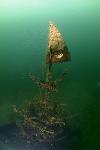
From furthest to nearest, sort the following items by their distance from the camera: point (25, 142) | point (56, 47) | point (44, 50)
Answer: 1. point (44, 50)
2. point (25, 142)
3. point (56, 47)

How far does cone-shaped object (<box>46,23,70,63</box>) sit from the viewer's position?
1.26 m

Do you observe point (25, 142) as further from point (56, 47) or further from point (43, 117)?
point (56, 47)

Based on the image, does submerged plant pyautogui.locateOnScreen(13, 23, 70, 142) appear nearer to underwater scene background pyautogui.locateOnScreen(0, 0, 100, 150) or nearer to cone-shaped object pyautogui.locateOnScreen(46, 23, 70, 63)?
cone-shaped object pyautogui.locateOnScreen(46, 23, 70, 63)

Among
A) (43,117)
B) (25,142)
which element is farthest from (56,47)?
(25,142)

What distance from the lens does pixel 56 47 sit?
1263 mm

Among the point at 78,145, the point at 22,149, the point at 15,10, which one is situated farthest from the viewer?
the point at 15,10

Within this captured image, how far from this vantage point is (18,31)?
171cm

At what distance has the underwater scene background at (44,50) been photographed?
66.1 inches

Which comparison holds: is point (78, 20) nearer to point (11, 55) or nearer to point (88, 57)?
point (88, 57)

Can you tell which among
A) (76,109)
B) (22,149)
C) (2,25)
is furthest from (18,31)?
(22,149)

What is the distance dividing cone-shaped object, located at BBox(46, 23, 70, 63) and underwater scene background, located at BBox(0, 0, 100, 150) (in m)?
0.38

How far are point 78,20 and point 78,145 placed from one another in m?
0.70

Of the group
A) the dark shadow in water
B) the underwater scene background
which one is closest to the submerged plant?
the dark shadow in water

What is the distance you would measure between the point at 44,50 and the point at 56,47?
0.48m
